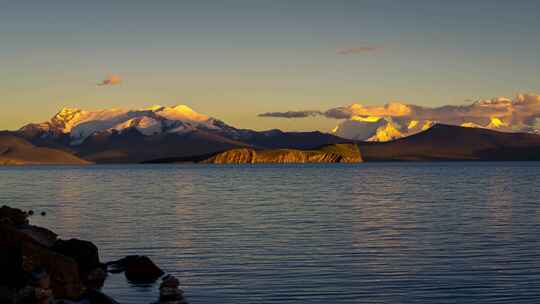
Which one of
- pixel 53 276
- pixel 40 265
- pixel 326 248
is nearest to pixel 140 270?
pixel 53 276

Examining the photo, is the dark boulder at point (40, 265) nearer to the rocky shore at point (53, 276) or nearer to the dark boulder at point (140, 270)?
the rocky shore at point (53, 276)

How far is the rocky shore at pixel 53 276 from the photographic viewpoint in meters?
25.3

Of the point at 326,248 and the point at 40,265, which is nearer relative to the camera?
the point at 40,265

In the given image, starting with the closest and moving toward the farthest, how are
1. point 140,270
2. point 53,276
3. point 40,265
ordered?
point 53,276 → point 40,265 → point 140,270

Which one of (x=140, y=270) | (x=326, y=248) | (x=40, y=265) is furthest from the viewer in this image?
(x=326, y=248)

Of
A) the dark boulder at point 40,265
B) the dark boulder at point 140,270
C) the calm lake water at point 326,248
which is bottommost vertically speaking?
the calm lake water at point 326,248

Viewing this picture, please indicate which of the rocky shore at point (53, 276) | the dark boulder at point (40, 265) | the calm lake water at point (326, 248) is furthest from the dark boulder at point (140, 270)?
the dark boulder at point (40, 265)

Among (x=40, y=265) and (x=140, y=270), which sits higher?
(x=40, y=265)

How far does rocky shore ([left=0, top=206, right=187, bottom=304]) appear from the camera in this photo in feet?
83.0

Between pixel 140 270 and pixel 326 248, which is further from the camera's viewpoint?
pixel 326 248

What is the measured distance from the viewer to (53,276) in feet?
91.2

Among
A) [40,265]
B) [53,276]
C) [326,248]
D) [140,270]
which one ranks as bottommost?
[326,248]

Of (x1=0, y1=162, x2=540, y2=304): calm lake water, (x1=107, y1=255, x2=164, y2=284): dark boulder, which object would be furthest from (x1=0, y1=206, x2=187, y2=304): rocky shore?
(x1=0, y1=162, x2=540, y2=304): calm lake water

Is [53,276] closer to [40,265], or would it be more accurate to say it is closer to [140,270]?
[40,265]
